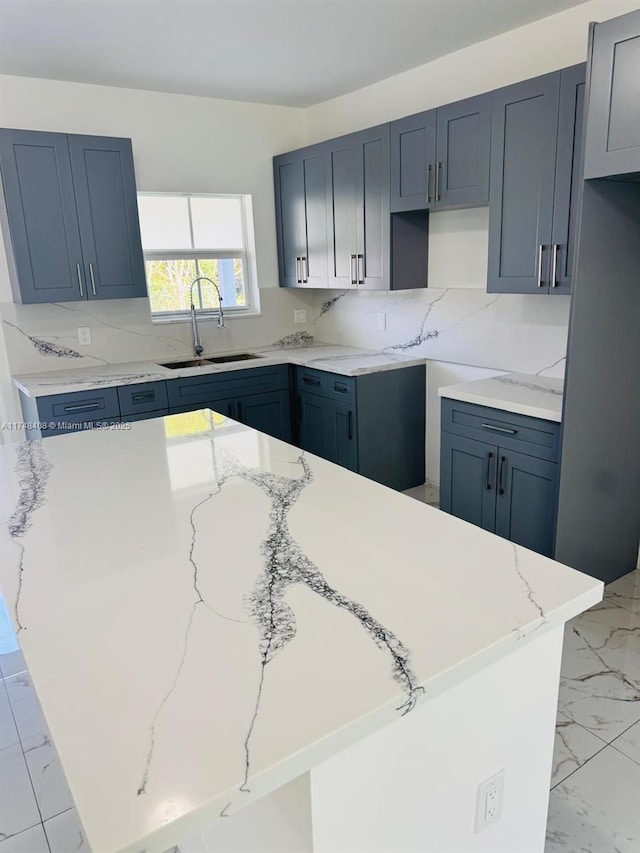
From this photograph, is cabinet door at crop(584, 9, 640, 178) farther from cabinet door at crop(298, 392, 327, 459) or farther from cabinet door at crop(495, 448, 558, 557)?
cabinet door at crop(298, 392, 327, 459)

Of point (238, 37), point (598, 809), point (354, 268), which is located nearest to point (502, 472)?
point (598, 809)

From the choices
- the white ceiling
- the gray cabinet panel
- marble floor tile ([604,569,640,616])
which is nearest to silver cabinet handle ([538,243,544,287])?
the white ceiling

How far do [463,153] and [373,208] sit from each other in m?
0.74

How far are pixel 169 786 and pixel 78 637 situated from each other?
40cm

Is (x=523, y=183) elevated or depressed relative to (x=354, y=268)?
elevated

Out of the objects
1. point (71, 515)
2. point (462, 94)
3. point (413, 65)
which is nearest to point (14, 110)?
point (413, 65)

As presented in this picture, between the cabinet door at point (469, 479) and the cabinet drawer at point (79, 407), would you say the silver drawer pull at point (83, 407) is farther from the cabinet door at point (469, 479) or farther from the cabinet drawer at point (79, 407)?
the cabinet door at point (469, 479)

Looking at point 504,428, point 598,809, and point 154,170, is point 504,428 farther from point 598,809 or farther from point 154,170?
point 154,170

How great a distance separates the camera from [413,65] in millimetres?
3527

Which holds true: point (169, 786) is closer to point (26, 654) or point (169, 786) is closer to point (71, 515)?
point (26, 654)

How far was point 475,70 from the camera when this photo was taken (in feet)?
10.7

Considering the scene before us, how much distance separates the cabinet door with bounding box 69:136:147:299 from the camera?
3426 millimetres

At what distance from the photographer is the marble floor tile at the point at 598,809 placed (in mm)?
1611

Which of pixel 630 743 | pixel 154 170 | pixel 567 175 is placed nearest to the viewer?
pixel 630 743
